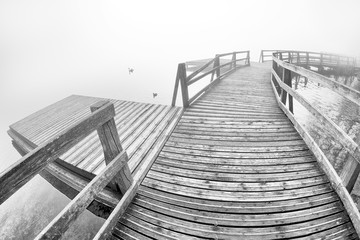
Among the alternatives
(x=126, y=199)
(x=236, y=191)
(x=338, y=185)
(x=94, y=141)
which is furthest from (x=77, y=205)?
(x=94, y=141)

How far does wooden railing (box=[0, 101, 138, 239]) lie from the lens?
1098mm

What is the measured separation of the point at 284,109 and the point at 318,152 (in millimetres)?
2131

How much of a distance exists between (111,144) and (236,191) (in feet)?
6.50

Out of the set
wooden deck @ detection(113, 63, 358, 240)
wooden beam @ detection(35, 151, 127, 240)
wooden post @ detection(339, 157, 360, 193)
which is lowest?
wooden deck @ detection(113, 63, 358, 240)

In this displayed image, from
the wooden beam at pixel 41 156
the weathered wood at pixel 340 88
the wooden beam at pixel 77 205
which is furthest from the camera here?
the weathered wood at pixel 340 88

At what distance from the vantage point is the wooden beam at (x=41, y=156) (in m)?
1.03

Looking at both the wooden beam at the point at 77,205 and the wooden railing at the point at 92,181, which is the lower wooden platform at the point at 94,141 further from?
the wooden beam at the point at 77,205

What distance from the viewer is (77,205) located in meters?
1.59

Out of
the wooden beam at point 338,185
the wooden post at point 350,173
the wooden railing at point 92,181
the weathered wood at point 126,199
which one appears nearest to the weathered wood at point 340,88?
the wooden post at point 350,173

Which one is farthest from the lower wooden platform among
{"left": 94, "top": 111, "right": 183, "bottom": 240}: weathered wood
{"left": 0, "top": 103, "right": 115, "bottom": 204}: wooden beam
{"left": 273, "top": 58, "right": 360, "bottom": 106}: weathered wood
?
{"left": 273, "top": 58, "right": 360, "bottom": 106}: weathered wood

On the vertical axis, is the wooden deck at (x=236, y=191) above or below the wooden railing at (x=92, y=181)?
below

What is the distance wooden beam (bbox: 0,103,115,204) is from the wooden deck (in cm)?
140

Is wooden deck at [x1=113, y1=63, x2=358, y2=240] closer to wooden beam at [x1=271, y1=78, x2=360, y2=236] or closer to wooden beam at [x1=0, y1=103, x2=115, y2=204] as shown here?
wooden beam at [x1=271, y1=78, x2=360, y2=236]

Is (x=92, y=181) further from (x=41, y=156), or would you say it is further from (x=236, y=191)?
(x=236, y=191)
